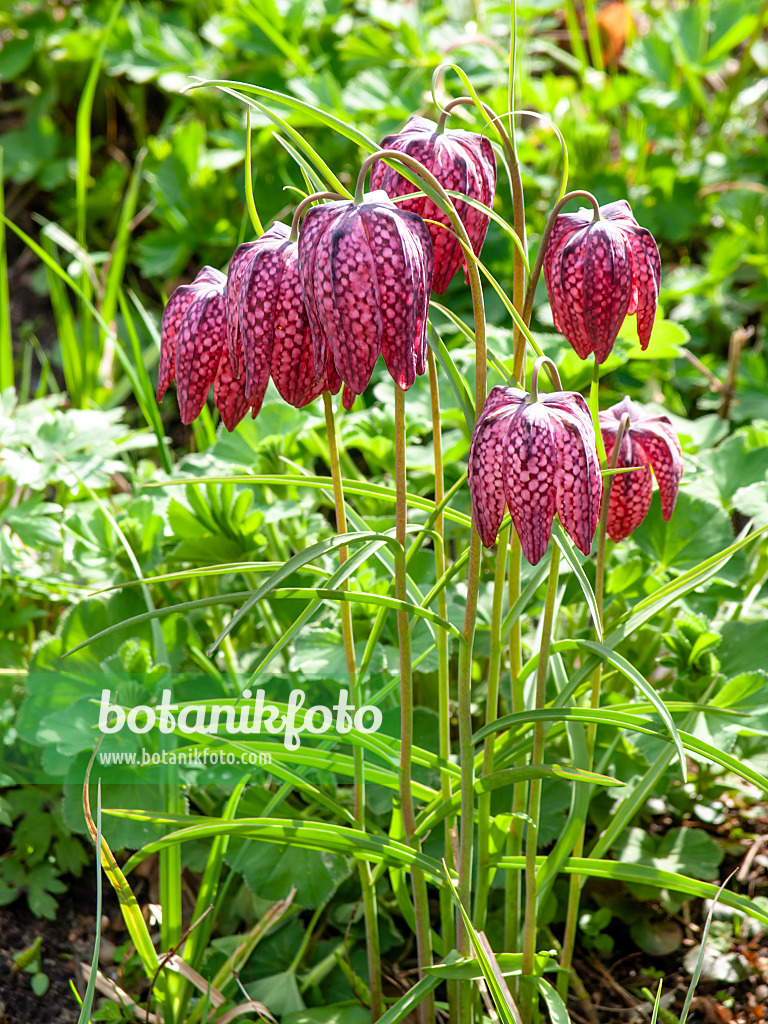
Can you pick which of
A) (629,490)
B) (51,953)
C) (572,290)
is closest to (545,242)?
(572,290)

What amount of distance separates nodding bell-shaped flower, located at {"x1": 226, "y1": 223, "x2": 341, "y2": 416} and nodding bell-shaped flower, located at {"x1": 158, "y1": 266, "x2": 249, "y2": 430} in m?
0.06

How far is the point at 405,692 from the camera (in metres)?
0.89

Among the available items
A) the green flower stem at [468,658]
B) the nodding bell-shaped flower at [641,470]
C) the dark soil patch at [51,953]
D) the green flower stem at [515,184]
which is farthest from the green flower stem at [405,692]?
the dark soil patch at [51,953]

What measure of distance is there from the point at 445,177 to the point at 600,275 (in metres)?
0.16

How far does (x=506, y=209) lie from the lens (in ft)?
7.22

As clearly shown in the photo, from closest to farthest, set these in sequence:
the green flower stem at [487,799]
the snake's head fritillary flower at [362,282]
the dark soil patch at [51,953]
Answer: the snake's head fritillary flower at [362,282]
the green flower stem at [487,799]
the dark soil patch at [51,953]

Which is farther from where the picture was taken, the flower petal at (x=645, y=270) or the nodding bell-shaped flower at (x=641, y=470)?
the nodding bell-shaped flower at (x=641, y=470)

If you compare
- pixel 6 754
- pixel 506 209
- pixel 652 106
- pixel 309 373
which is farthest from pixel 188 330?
pixel 652 106

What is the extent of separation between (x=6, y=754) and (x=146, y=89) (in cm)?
212

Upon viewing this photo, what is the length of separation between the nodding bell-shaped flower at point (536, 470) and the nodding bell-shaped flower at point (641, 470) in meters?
0.23

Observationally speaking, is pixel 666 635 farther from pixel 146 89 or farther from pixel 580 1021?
pixel 146 89

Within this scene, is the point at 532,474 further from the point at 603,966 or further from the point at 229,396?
the point at 603,966

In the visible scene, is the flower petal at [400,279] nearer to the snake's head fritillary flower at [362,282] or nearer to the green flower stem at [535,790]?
the snake's head fritillary flower at [362,282]

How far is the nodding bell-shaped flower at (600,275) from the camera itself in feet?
2.74
